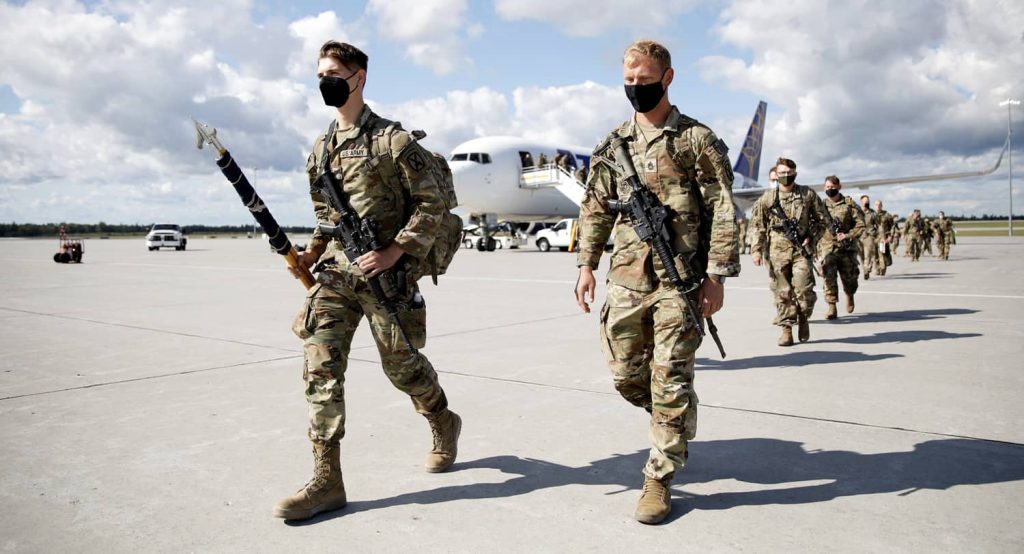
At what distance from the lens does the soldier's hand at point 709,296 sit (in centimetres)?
336

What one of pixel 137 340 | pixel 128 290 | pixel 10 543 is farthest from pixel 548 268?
pixel 10 543

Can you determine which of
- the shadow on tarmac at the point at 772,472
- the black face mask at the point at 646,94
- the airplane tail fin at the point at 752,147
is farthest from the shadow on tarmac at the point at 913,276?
the airplane tail fin at the point at 752,147

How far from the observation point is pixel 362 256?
132 inches

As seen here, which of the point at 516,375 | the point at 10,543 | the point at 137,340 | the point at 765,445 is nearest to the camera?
the point at 10,543

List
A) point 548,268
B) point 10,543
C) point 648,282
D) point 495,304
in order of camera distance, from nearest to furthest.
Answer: point 10,543
point 648,282
point 495,304
point 548,268

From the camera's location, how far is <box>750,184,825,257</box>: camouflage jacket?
8.38 metres

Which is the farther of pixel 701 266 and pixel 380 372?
pixel 380 372

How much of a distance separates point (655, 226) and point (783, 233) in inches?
216

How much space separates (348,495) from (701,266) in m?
1.92

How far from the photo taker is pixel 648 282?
344 centimetres

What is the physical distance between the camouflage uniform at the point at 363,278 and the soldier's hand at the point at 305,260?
0.19 meters

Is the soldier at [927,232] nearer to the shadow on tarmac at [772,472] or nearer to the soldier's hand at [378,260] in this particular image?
the shadow on tarmac at [772,472]

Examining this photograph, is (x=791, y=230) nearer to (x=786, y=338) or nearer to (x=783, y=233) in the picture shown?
(x=783, y=233)

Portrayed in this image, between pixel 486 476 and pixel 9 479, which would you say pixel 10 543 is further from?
pixel 486 476
